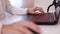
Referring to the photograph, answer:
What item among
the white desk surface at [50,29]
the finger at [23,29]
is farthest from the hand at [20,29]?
the white desk surface at [50,29]

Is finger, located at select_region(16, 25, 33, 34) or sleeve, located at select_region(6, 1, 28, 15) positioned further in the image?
sleeve, located at select_region(6, 1, 28, 15)

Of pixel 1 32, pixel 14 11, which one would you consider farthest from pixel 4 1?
pixel 1 32

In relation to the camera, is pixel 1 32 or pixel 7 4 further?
pixel 7 4

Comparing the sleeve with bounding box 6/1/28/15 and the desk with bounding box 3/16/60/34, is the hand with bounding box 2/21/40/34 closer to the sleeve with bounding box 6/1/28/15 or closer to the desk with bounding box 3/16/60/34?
the desk with bounding box 3/16/60/34

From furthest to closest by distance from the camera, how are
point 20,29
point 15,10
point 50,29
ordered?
point 15,10, point 50,29, point 20,29

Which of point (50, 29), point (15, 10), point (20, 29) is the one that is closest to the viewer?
point (20, 29)

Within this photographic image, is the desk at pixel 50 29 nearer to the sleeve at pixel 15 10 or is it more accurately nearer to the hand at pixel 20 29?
the hand at pixel 20 29

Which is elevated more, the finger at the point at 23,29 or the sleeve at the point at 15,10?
the finger at the point at 23,29

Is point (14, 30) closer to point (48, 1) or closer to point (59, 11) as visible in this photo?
point (59, 11)

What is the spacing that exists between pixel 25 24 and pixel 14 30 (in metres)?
0.07

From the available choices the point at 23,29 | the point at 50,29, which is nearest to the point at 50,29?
the point at 50,29

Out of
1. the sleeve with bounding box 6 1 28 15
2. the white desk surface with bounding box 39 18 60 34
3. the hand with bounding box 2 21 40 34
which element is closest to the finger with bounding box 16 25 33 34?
the hand with bounding box 2 21 40 34

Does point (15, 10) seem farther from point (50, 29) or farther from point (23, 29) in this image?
point (23, 29)

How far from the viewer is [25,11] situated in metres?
1.53
